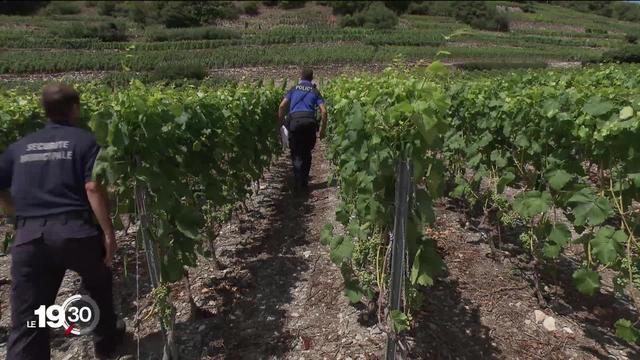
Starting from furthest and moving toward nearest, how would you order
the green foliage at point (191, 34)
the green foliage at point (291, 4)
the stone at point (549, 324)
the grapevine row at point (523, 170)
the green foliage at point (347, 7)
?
1. the green foliage at point (291, 4)
2. the green foliage at point (347, 7)
3. the green foliage at point (191, 34)
4. the stone at point (549, 324)
5. the grapevine row at point (523, 170)

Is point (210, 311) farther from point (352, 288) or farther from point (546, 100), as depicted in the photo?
point (546, 100)

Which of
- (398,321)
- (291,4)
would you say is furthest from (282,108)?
(291,4)

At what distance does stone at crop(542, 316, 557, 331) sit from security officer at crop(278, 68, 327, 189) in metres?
3.77

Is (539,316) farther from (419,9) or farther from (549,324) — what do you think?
(419,9)

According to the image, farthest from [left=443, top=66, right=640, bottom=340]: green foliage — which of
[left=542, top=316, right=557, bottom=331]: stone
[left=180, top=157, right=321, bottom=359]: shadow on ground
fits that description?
[left=180, top=157, right=321, bottom=359]: shadow on ground

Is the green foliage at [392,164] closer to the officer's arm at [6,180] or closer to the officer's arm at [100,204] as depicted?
the officer's arm at [100,204]

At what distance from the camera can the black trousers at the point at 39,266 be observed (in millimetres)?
2666

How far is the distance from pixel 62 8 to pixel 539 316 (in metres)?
64.8

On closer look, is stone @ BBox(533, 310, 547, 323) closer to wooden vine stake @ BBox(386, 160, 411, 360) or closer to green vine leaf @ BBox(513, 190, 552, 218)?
green vine leaf @ BBox(513, 190, 552, 218)

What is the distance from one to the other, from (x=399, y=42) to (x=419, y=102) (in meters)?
42.6

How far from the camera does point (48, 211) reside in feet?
8.80

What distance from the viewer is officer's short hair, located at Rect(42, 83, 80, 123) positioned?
277cm

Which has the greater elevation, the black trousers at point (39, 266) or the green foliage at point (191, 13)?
the green foliage at point (191, 13)

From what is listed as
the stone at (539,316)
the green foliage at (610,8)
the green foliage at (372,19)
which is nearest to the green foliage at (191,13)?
the green foliage at (372,19)
